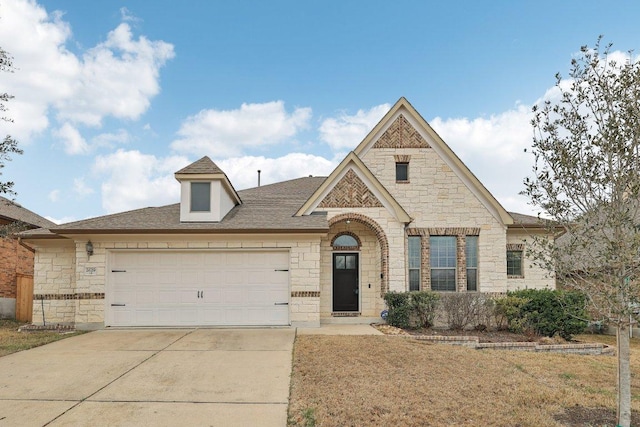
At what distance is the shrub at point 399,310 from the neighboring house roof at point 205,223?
10.2 ft

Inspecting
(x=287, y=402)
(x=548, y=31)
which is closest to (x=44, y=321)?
(x=287, y=402)

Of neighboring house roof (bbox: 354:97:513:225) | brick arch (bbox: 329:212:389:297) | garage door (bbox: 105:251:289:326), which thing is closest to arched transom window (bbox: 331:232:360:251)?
brick arch (bbox: 329:212:389:297)

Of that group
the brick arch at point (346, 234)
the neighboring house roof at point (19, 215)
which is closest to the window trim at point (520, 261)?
the brick arch at point (346, 234)

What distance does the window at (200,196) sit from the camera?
44.7 ft

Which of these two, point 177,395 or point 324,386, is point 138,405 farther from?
point 324,386

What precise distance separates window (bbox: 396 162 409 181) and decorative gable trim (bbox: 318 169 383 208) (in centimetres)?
177

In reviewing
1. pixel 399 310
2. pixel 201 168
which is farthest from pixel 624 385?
pixel 201 168

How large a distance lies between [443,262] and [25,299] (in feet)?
52.3

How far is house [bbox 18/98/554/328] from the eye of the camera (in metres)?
12.8

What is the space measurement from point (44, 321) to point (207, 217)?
6.35 metres

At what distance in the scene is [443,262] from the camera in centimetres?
1493

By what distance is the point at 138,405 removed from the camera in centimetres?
601

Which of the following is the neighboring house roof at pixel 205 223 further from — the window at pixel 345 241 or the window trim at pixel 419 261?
the window trim at pixel 419 261

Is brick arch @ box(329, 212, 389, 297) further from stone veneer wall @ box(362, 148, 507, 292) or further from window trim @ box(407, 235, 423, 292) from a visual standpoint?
stone veneer wall @ box(362, 148, 507, 292)
